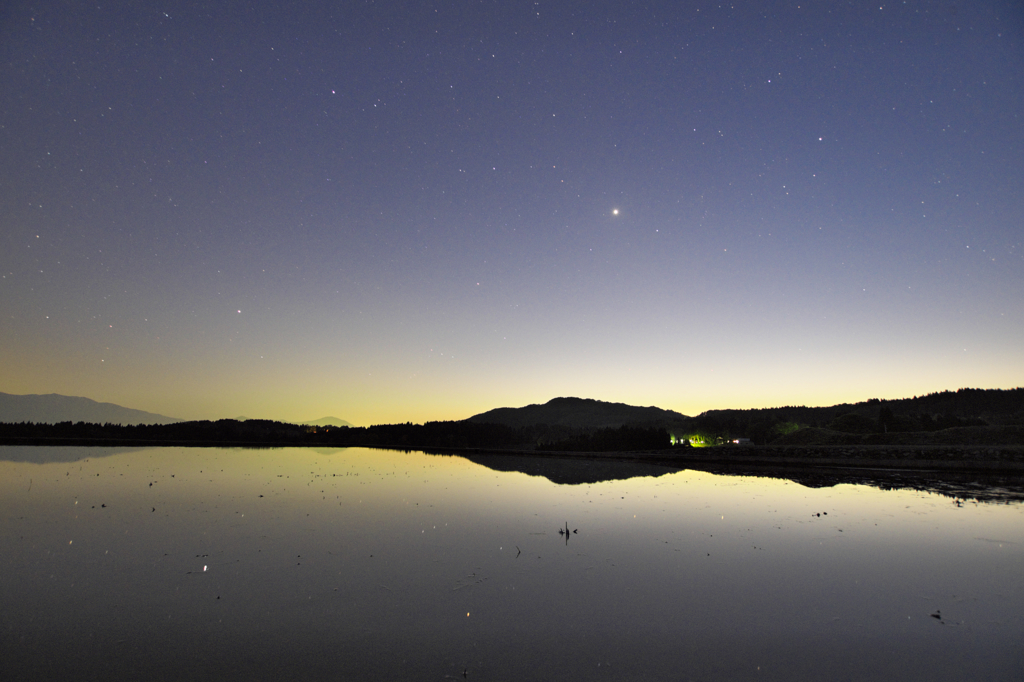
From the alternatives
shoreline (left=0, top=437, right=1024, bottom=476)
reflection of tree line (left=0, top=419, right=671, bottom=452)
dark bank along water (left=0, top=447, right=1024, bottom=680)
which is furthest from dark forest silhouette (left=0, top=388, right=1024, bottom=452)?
dark bank along water (left=0, top=447, right=1024, bottom=680)

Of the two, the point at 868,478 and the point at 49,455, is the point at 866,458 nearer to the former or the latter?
the point at 868,478

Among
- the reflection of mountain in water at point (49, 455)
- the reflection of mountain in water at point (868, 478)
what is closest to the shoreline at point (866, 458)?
the reflection of mountain in water at point (868, 478)

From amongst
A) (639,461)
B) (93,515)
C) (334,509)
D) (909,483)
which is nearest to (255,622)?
(334,509)

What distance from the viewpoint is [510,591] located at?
11539 mm

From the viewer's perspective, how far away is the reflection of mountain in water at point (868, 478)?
26797 mm

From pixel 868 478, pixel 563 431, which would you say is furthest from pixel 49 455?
pixel 563 431

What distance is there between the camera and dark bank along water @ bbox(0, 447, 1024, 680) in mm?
8172

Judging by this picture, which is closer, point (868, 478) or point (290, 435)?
point (868, 478)

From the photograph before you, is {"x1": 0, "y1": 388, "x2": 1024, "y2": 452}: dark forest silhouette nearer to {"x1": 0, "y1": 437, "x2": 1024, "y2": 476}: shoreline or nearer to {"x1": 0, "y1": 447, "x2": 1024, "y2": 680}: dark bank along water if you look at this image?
{"x1": 0, "y1": 437, "x2": 1024, "y2": 476}: shoreline

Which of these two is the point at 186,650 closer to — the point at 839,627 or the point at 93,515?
the point at 839,627

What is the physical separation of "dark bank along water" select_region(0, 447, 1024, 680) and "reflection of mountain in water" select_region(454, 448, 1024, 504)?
16.0 feet

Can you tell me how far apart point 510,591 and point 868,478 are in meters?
33.0

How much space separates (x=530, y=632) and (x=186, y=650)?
18.5 ft

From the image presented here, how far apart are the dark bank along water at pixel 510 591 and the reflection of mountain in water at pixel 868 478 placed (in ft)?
16.0
